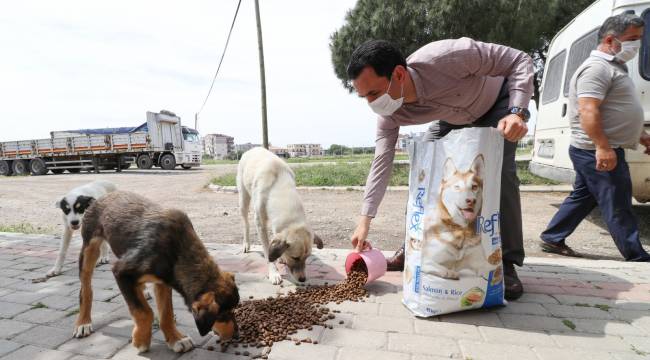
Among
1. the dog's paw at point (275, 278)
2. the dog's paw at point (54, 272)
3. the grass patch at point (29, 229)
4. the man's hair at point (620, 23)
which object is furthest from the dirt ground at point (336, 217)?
the man's hair at point (620, 23)

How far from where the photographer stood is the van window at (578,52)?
5.61 m

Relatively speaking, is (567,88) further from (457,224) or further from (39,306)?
(39,306)

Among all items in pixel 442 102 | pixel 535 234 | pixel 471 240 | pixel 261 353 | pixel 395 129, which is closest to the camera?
pixel 261 353

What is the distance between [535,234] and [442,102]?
3888 mm

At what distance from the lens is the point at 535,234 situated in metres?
5.63

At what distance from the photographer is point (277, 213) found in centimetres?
382

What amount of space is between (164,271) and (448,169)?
82.8 inches

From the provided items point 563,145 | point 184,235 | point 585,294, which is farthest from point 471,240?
point 563,145

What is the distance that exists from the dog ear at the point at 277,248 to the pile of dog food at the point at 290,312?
0.38m

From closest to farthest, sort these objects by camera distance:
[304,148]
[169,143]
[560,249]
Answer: [560,249] < [169,143] < [304,148]

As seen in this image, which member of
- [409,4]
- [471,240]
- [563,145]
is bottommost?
[471,240]

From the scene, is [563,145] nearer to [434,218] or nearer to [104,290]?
[434,218]

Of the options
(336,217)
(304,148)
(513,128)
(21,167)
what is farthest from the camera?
(304,148)

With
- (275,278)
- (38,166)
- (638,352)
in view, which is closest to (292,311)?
(275,278)
